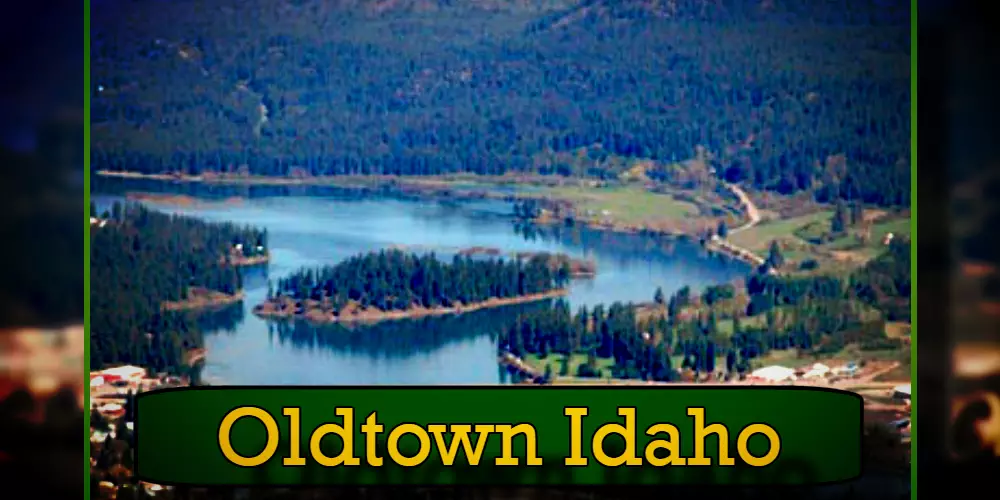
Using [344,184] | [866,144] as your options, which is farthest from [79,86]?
[866,144]

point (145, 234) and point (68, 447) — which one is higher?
point (145, 234)

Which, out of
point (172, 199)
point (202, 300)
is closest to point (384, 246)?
point (202, 300)

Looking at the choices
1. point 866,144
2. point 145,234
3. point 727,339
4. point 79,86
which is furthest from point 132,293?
point 866,144

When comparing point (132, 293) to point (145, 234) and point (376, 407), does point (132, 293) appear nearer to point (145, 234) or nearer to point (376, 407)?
point (145, 234)

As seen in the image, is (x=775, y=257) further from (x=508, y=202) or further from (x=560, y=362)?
(x=508, y=202)

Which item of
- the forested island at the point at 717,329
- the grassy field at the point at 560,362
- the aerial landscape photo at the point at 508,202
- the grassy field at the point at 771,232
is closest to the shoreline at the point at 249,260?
the aerial landscape photo at the point at 508,202

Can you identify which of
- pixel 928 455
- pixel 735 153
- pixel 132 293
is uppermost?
pixel 735 153

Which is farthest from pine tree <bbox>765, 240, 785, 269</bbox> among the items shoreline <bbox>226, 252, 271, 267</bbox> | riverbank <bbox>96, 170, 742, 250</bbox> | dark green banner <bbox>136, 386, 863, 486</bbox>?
shoreline <bbox>226, 252, 271, 267</bbox>
